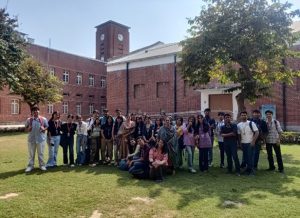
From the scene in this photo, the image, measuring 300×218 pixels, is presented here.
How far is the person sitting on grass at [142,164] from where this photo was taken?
836 cm

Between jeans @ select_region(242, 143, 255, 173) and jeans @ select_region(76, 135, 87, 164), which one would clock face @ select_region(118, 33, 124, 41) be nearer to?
jeans @ select_region(76, 135, 87, 164)

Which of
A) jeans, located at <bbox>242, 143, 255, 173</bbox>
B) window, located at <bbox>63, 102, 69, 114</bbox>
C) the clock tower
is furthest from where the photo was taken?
the clock tower

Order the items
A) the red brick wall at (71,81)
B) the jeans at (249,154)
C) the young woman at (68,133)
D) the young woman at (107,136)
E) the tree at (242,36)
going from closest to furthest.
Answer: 1. the jeans at (249,154)
2. the young woman at (68,133)
3. the young woman at (107,136)
4. the tree at (242,36)
5. the red brick wall at (71,81)

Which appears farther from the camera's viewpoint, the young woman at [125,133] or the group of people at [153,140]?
the young woman at [125,133]

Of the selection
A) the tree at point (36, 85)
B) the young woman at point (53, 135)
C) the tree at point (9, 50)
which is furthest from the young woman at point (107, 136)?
the tree at point (36, 85)

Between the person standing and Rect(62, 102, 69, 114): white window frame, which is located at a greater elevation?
Rect(62, 102, 69, 114): white window frame

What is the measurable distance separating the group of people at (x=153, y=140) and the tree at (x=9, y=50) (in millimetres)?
5927

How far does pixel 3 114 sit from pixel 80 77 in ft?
37.8

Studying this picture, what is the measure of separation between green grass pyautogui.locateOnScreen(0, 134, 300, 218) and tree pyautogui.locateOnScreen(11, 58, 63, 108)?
1851 centimetres

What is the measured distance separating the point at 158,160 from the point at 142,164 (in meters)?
0.46

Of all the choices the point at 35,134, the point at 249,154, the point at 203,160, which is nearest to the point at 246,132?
the point at 249,154

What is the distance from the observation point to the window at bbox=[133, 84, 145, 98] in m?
32.6

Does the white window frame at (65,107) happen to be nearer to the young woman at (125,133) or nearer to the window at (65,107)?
the window at (65,107)

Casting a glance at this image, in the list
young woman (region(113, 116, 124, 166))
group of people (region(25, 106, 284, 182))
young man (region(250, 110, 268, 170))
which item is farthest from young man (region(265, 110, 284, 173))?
young woman (region(113, 116, 124, 166))
